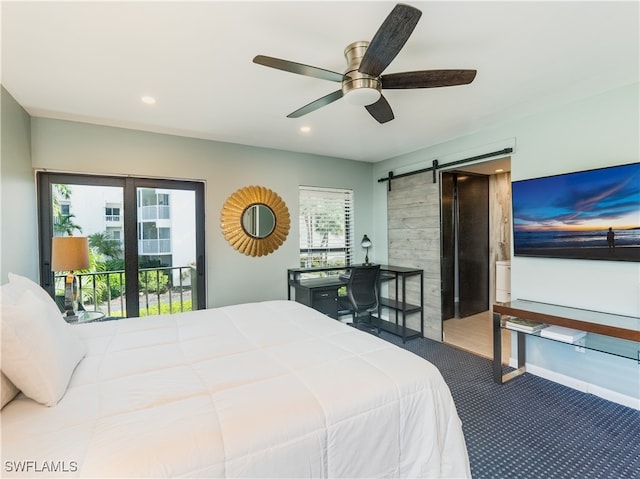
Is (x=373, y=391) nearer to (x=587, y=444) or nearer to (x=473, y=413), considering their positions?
(x=473, y=413)

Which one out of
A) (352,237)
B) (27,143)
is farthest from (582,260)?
(27,143)

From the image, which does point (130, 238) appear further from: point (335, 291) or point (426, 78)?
point (426, 78)

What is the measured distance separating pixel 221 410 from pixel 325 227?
12.2ft

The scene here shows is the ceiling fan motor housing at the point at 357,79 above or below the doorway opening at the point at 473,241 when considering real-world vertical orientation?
above

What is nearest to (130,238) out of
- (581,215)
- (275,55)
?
A: (275,55)

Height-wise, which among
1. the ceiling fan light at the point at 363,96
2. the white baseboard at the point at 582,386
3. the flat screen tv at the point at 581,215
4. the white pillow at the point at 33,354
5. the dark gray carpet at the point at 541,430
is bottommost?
the dark gray carpet at the point at 541,430

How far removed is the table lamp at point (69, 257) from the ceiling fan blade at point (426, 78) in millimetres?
2757

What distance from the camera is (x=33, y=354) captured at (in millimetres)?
1205

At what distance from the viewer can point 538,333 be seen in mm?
2686

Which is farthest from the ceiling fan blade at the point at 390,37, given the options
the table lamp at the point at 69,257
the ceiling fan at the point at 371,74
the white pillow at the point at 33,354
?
the table lamp at the point at 69,257

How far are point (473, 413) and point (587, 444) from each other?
2.25ft

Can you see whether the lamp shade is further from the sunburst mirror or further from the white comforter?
the sunburst mirror

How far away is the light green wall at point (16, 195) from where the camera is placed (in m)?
2.36

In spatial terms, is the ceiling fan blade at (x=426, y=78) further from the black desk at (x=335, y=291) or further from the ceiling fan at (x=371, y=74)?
the black desk at (x=335, y=291)
